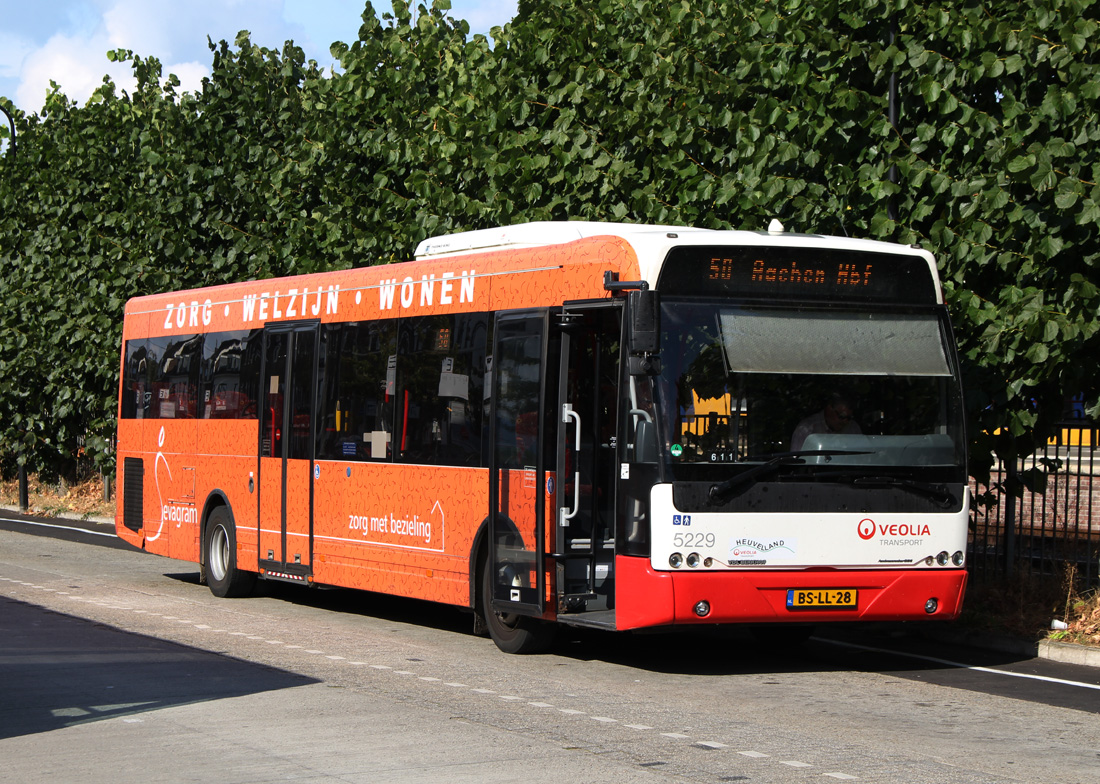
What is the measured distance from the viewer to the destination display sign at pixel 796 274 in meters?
11.1

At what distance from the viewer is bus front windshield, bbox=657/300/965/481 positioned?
35.4 ft

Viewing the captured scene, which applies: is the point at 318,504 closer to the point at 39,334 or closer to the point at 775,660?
the point at 775,660

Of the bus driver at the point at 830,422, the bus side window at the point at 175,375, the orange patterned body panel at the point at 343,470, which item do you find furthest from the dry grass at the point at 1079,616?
the bus side window at the point at 175,375

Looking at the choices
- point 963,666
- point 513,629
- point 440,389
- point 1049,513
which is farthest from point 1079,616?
point 440,389

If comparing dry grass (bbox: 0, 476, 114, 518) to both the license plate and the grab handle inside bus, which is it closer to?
the grab handle inside bus

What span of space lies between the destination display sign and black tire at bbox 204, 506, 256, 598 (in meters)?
7.73

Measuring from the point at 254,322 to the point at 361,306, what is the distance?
2.45m

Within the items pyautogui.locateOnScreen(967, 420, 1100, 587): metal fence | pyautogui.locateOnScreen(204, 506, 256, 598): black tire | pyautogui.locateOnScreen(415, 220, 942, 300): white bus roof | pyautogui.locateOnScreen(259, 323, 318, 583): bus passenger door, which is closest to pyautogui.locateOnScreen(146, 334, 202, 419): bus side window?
pyautogui.locateOnScreen(204, 506, 256, 598): black tire

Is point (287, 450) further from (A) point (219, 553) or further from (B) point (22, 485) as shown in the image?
(B) point (22, 485)

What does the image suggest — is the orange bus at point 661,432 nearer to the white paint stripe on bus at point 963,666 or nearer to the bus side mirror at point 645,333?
the bus side mirror at point 645,333

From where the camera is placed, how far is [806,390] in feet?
35.9

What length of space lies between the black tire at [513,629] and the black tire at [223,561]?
5.10m

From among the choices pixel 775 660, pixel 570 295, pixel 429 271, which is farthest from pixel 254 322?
pixel 775 660

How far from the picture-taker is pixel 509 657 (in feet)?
40.1
